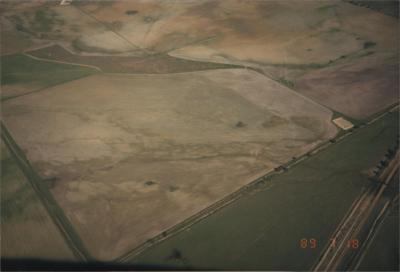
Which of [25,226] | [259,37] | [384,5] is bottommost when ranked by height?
[25,226]

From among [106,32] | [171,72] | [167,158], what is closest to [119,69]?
[171,72]

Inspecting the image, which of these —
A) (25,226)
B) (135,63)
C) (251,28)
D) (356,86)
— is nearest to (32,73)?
(135,63)

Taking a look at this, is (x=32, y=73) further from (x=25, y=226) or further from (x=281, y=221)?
(x=281, y=221)

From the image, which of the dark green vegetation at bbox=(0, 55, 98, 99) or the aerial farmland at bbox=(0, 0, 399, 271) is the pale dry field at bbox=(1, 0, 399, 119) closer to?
the aerial farmland at bbox=(0, 0, 399, 271)

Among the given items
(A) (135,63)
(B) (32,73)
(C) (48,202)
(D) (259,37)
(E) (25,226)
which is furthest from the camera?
(D) (259,37)
